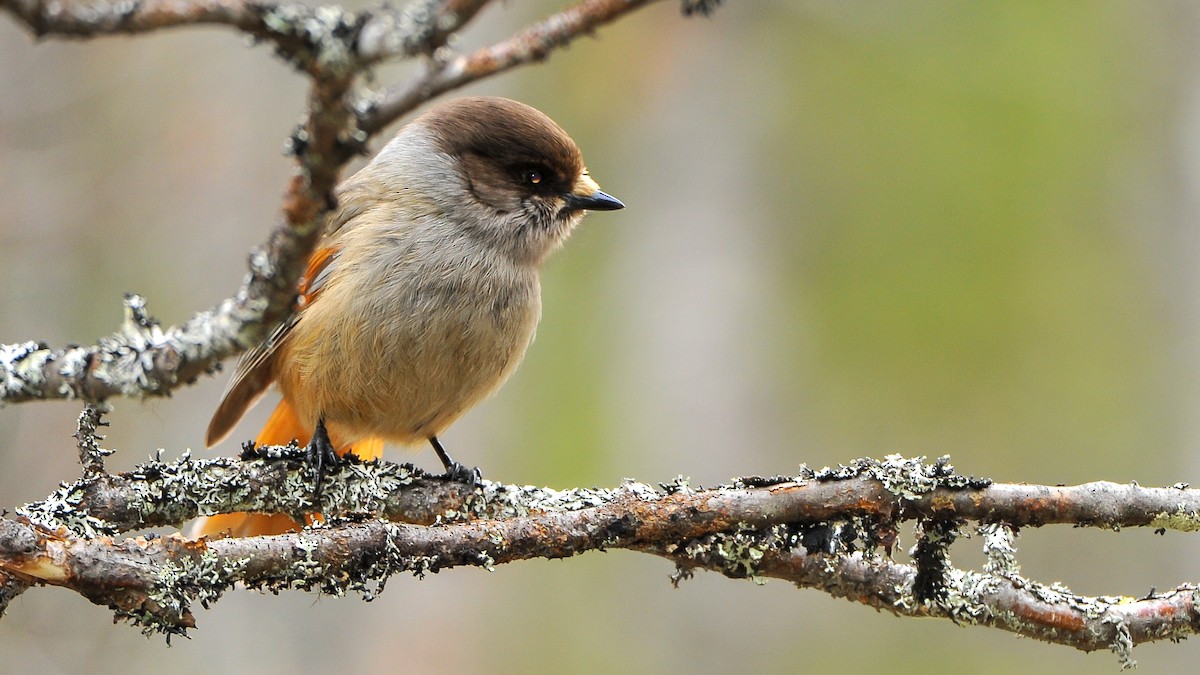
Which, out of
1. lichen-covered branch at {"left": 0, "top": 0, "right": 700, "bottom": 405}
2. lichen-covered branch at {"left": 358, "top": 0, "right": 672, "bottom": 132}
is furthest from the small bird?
lichen-covered branch at {"left": 0, "top": 0, "right": 700, "bottom": 405}

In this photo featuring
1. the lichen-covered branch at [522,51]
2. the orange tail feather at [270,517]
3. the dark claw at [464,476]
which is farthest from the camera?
the orange tail feather at [270,517]

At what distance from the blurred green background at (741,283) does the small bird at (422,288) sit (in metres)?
2.45

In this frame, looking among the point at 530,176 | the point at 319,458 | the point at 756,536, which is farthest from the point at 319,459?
the point at 530,176

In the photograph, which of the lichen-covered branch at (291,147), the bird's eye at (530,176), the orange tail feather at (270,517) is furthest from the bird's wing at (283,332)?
the lichen-covered branch at (291,147)

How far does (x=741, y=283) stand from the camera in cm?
812

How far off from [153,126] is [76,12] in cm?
721

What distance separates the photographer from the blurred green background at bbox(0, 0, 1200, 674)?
23.0 ft

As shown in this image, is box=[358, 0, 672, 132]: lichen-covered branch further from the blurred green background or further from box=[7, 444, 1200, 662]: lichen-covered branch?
the blurred green background

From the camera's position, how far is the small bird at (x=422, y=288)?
12.2 feet

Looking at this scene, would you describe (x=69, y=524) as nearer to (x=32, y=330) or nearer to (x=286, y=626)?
(x=286, y=626)

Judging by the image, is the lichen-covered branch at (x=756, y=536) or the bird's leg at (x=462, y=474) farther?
the bird's leg at (x=462, y=474)

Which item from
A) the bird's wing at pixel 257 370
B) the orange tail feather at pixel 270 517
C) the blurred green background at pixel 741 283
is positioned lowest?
the orange tail feather at pixel 270 517

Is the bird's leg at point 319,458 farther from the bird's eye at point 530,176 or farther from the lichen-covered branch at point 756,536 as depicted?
the bird's eye at point 530,176

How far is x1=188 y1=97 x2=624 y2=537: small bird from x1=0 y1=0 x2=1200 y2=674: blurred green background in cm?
245
